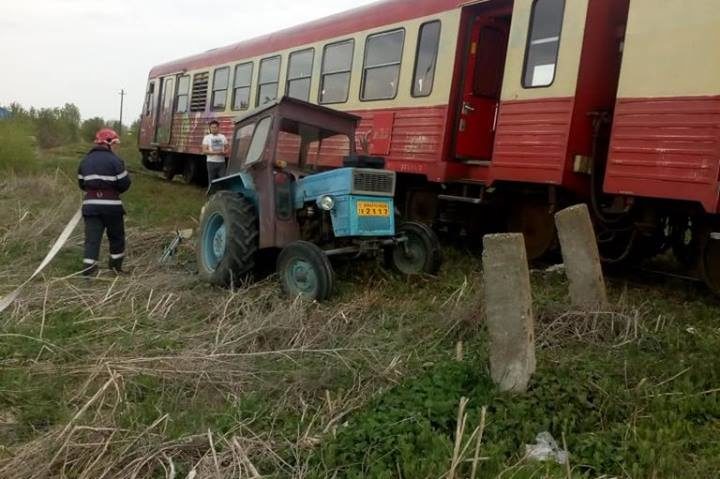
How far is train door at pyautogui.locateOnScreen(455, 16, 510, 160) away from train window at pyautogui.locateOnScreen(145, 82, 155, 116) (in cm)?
1268

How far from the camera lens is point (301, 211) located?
20.8 feet

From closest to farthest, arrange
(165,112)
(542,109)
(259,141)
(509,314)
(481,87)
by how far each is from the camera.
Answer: (509,314) → (259,141) → (542,109) → (481,87) → (165,112)

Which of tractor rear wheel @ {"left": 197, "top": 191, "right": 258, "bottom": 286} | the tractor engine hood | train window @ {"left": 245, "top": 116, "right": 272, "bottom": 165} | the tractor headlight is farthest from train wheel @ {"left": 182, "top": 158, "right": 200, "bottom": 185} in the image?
the tractor headlight

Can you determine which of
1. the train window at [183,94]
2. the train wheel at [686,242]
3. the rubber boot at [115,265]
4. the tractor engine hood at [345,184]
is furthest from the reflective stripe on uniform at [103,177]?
the train window at [183,94]

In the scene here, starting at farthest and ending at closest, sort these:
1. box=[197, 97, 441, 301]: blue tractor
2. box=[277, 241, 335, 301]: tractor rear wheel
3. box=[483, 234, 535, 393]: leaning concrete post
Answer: box=[197, 97, 441, 301]: blue tractor < box=[277, 241, 335, 301]: tractor rear wheel < box=[483, 234, 535, 393]: leaning concrete post

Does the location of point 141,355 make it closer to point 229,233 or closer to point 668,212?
point 229,233

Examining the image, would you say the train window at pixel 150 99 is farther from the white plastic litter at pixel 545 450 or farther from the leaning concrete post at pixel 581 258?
the white plastic litter at pixel 545 450

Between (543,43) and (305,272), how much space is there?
3.58 meters

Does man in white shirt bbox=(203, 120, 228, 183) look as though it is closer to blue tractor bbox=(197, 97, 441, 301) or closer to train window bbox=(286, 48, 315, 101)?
train window bbox=(286, 48, 315, 101)

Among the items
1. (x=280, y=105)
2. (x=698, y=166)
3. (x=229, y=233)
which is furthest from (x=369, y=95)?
(x=698, y=166)

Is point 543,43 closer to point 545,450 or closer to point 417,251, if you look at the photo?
point 417,251

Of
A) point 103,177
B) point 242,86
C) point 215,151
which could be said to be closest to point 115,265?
point 103,177

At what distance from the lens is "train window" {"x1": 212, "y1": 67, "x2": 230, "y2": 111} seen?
13914 millimetres

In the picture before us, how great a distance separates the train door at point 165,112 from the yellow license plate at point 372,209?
12.3 metres
